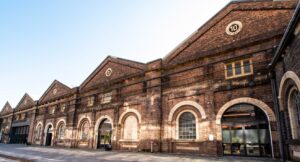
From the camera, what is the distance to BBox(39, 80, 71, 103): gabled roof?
2405 centimetres

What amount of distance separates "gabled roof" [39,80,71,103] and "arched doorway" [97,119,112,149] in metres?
7.53

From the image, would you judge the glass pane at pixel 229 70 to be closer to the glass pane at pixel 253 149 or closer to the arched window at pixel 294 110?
the arched window at pixel 294 110

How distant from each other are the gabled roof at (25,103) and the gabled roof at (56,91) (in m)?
2.71

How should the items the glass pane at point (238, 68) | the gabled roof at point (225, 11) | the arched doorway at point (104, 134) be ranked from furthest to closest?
the arched doorway at point (104, 134) → the glass pane at point (238, 68) → the gabled roof at point (225, 11)

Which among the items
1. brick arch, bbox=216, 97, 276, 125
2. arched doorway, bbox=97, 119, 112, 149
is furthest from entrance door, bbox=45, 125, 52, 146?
brick arch, bbox=216, 97, 276, 125

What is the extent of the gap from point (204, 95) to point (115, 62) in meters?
9.73

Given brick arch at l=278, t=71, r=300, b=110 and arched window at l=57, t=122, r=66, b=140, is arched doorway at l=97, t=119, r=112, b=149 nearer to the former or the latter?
arched window at l=57, t=122, r=66, b=140

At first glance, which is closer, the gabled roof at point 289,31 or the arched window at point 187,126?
the gabled roof at point 289,31

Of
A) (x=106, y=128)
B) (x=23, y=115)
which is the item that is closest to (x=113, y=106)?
(x=106, y=128)

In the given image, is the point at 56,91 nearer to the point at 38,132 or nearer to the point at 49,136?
the point at 49,136

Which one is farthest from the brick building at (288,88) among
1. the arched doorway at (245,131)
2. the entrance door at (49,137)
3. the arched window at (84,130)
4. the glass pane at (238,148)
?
the entrance door at (49,137)

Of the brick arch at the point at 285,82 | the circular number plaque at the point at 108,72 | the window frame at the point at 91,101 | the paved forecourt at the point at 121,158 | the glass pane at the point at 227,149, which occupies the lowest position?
the paved forecourt at the point at 121,158

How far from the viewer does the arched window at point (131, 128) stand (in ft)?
51.3

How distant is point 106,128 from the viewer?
1802 centimetres
